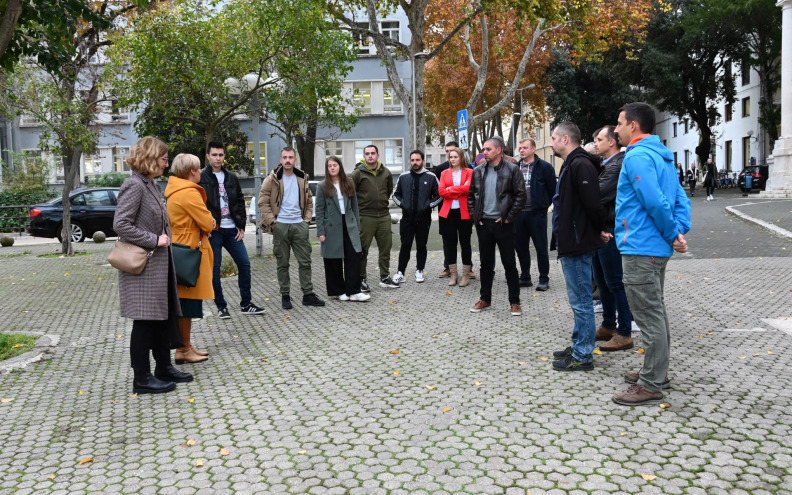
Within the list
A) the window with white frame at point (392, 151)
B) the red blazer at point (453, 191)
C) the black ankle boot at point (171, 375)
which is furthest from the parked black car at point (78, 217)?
the window with white frame at point (392, 151)

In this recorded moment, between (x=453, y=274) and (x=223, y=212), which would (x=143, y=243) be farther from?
(x=453, y=274)

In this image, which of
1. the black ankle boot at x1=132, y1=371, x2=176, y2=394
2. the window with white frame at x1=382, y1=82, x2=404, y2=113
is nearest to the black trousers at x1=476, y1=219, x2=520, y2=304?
the black ankle boot at x1=132, y1=371, x2=176, y2=394

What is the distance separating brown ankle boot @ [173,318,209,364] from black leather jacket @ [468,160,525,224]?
3.49 meters

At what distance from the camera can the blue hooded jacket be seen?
196 inches

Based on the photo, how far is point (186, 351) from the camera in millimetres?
6746

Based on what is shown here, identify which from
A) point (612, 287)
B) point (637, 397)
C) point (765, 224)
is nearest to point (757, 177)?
point (765, 224)

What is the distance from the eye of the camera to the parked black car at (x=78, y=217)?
2347 cm

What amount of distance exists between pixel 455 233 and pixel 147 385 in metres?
5.82

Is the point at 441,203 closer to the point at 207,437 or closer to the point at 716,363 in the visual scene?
the point at 716,363

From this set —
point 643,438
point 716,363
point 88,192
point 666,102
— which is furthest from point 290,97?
point 666,102

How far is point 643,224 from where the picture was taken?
16.7ft

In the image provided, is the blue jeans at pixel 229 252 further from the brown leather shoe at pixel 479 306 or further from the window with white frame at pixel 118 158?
the window with white frame at pixel 118 158

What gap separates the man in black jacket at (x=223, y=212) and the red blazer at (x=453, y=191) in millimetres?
2978

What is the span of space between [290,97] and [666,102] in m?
30.7
